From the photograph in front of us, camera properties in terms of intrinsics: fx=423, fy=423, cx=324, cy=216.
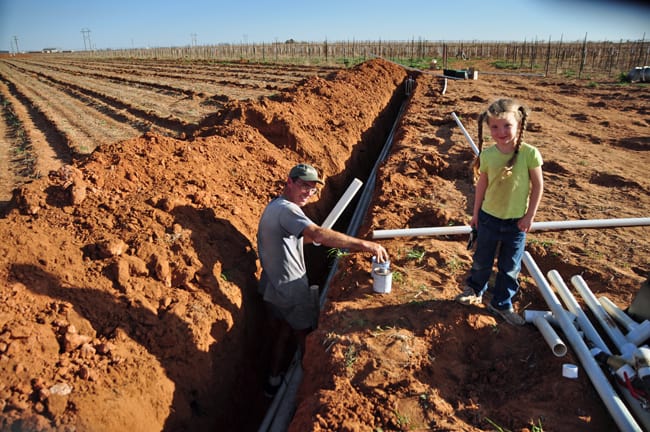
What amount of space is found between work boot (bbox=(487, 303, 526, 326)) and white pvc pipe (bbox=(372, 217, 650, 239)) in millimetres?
1230

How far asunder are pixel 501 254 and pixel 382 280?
963mm

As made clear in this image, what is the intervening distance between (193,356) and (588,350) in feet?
9.36

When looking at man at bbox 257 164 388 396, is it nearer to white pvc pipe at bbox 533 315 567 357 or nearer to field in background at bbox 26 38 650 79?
white pvc pipe at bbox 533 315 567 357

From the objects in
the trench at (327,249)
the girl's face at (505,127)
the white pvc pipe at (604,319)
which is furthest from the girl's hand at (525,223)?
the trench at (327,249)

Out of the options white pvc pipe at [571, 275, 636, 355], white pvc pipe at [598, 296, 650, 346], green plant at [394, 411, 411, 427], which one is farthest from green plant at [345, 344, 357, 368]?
white pvc pipe at [598, 296, 650, 346]

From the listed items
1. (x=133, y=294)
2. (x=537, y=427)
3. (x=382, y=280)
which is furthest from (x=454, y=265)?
(x=133, y=294)

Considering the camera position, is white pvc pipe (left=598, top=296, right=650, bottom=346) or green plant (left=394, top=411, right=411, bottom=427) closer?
green plant (left=394, top=411, right=411, bottom=427)

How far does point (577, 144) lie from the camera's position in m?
8.59

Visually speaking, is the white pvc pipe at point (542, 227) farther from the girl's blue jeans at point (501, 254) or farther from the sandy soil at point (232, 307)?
the girl's blue jeans at point (501, 254)

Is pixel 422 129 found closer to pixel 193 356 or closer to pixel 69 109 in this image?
pixel 193 356

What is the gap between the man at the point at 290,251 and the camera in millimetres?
3334

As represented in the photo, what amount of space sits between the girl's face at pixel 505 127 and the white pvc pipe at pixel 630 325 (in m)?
1.54

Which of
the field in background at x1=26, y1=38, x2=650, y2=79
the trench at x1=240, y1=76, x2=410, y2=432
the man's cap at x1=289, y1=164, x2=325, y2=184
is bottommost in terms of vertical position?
the trench at x1=240, y1=76, x2=410, y2=432

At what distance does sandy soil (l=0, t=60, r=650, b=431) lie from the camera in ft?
8.43
